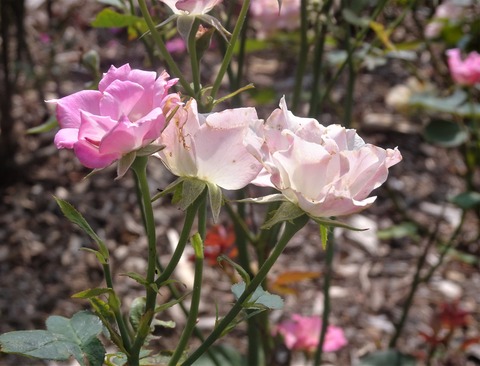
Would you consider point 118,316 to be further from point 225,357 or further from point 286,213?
point 225,357

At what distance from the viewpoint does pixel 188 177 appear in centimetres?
70

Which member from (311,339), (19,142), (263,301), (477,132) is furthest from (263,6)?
(263,301)

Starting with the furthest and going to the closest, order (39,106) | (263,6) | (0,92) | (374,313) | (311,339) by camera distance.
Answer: (39,106)
(0,92)
(374,313)
(263,6)
(311,339)

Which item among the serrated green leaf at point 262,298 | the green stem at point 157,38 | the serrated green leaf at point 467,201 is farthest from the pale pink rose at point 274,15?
the serrated green leaf at point 262,298

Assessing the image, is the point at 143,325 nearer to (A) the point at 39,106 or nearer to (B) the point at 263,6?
(B) the point at 263,6

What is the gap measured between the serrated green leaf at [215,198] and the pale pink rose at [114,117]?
0.26 ft

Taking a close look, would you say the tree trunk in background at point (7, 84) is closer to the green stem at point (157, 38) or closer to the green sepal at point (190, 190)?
the green stem at point (157, 38)

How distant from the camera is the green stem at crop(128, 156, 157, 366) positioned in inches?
27.5

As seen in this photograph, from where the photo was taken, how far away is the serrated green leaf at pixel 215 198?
27.2 inches

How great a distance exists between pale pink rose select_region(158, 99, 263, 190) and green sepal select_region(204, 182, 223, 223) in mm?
10

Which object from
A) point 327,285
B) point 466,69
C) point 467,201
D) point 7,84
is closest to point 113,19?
point 327,285

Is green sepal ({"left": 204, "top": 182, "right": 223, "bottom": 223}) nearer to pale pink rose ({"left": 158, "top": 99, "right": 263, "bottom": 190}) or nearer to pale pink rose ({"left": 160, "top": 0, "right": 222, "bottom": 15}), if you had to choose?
pale pink rose ({"left": 158, "top": 99, "right": 263, "bottom": 190})

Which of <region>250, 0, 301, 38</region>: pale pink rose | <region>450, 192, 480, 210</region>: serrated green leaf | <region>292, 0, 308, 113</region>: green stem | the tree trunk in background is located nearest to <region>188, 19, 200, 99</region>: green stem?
<region>292, 0, 308, 113</region>: green stem

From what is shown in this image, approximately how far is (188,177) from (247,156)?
0.19 ft
